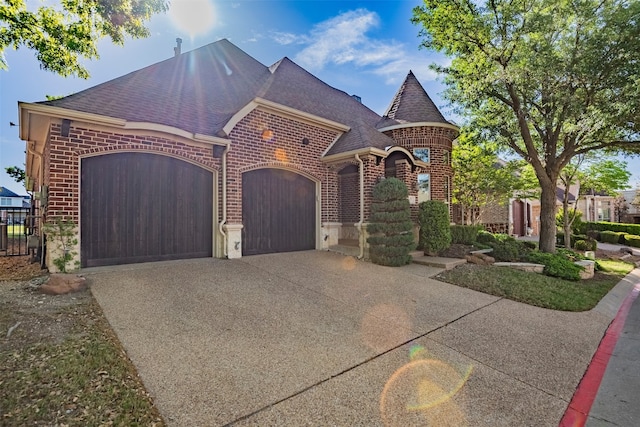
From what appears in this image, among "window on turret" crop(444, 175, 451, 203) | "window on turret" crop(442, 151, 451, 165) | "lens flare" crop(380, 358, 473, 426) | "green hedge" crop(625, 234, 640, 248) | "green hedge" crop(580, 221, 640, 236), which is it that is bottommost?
"green hedge" crop(625, 234, 640, 248)

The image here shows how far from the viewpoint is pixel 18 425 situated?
2.09 m

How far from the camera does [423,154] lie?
12414 mm

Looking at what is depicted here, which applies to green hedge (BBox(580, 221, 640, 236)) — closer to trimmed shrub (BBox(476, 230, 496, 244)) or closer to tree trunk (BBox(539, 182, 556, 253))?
tree trunk (BBox(539, 182, 556, 253))

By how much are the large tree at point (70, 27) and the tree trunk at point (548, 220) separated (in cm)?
1247

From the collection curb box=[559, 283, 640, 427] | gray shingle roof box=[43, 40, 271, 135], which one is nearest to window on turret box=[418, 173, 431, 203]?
gray shingle roof box=[43, 40, 271, 135]

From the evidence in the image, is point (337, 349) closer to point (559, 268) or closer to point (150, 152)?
point (150, 152)

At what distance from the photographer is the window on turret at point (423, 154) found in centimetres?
1236

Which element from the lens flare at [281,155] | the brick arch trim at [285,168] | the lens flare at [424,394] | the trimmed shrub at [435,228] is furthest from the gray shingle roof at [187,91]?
the lens flare at [424,394]

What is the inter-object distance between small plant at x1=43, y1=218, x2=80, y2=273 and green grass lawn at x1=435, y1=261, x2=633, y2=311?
7415mm

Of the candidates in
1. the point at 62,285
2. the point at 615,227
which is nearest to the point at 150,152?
the point at 62,285

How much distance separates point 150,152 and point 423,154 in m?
9.69

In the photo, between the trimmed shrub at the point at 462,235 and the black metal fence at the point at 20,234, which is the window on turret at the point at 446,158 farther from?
the black metal fence at the point at 20,234

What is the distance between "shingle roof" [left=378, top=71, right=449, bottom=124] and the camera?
1259 centimetres

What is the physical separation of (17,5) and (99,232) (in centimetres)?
468
